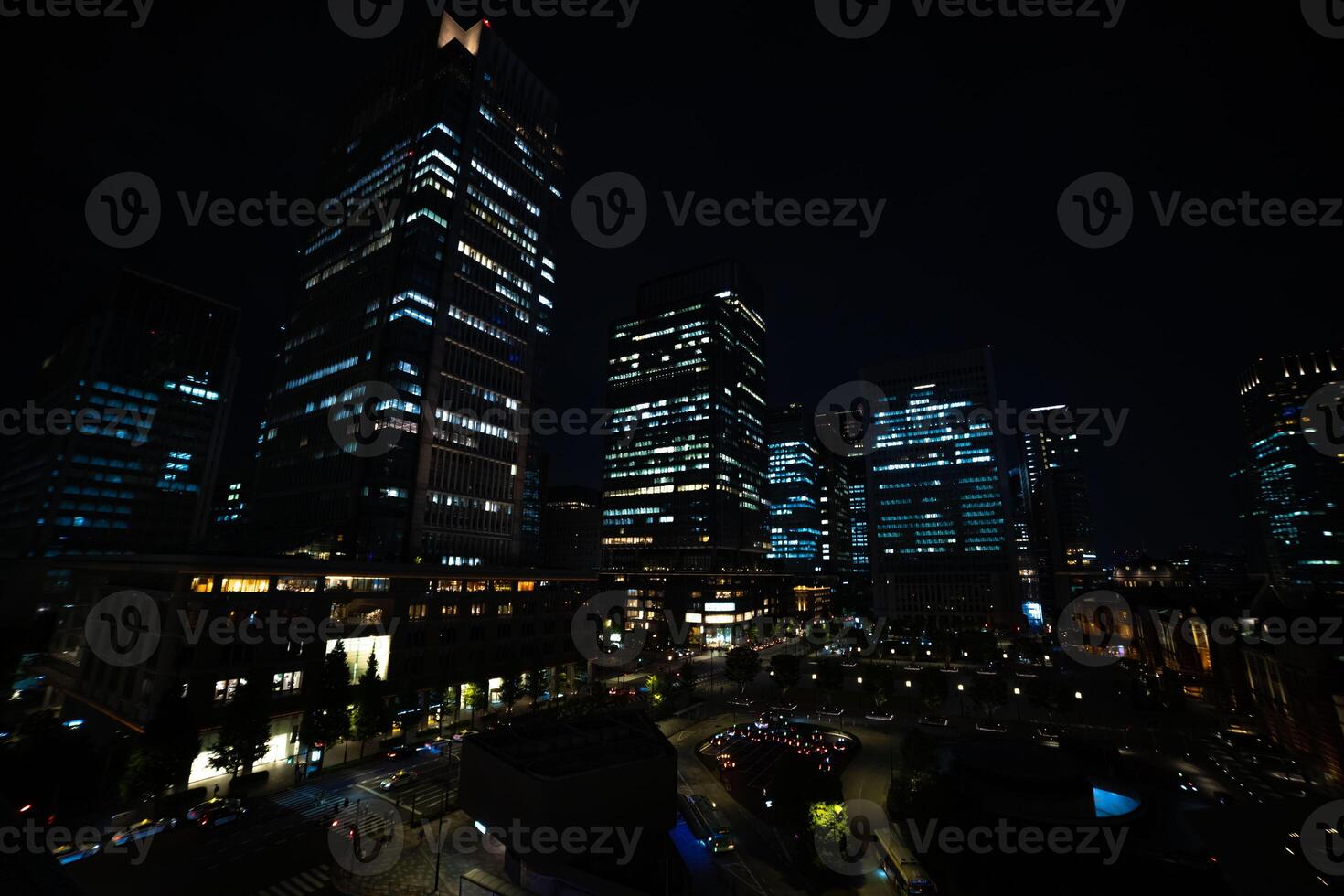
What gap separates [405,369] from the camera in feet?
277

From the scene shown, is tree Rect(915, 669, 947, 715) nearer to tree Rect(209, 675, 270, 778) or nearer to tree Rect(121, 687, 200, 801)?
tree Rect(209, 675, 270, 778)

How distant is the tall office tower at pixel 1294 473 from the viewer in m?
154

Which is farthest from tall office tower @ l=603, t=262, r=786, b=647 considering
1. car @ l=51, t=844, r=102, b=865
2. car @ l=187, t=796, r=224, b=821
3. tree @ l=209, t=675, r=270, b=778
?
car @ l=51, t=844, r=102, b=865

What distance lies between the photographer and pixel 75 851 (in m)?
34.1

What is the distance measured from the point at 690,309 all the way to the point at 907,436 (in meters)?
78.5

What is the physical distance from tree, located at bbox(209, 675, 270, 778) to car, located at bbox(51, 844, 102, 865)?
867cm

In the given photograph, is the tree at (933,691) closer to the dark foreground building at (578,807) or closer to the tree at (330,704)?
the dark foreground building at (578,807)

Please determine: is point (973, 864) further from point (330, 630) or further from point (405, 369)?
point (405, 369)

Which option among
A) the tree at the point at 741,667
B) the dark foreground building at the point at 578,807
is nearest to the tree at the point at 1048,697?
the tree at the point at 741,667

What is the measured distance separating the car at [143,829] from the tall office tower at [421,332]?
140 ft

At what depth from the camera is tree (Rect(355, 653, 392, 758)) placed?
51594 mm

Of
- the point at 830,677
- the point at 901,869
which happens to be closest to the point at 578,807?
the point at 901,869

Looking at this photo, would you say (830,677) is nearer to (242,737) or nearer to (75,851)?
(242,737)

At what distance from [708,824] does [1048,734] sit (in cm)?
4550
